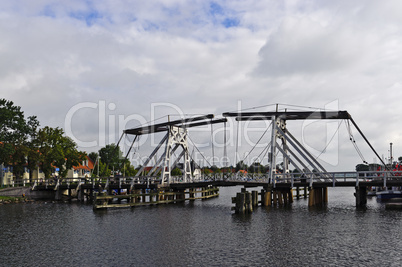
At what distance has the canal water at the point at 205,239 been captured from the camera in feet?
51.4

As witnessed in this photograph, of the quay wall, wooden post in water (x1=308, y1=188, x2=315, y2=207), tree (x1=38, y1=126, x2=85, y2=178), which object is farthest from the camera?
tree (x1=38, y1=126, x2=85, y2=178)

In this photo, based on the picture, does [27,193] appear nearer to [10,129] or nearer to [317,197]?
[10,129]

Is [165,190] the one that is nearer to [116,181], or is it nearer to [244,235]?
[116,181]

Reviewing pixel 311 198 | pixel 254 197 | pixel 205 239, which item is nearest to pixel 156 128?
pixel 254 197

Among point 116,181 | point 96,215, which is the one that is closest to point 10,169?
point 116,181

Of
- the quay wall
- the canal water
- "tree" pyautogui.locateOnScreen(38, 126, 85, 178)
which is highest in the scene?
"tree" pyautogui.locateOnScreen(38, 126, 85, 178)

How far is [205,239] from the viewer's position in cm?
2000

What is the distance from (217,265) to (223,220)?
1236 cm

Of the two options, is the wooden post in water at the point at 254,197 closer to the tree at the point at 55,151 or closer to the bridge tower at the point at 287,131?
the bridge tower at the point at 287,131

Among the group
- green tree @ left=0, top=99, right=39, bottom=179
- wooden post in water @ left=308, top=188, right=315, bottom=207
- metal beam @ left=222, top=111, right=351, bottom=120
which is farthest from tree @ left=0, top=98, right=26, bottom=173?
wooden post in water @ left=308, top=188, right=315, bottom=207

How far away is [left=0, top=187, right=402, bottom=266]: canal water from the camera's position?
15.7 m

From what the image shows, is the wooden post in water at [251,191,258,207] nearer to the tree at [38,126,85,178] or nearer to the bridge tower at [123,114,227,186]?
the bridge tower at [123,114,227,186]

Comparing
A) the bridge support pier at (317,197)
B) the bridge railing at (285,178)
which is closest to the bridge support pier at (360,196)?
the bridge railing at (285,178)

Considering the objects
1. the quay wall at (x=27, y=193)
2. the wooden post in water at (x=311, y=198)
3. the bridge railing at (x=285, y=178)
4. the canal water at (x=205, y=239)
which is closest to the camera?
the canal water at (x=205, y=239)
